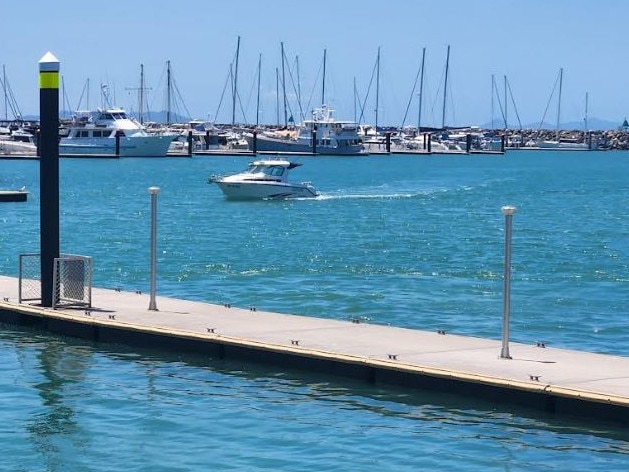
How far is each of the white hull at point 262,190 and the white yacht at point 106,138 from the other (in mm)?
59357

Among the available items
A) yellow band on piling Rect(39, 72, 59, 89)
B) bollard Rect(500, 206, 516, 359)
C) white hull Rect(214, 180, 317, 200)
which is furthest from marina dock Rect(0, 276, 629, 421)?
white hull Rect(214, 180, 317, 200)

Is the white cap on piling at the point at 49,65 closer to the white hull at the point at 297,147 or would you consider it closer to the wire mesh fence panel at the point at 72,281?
the wire mesh fence panel at the point at 72,281

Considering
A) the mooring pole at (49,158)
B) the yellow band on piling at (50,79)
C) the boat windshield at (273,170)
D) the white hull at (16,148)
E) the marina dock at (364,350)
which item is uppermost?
the yellow band on piling at (50,79)

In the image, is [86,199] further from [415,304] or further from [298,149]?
[298,149]

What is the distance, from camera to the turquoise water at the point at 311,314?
15.7 m

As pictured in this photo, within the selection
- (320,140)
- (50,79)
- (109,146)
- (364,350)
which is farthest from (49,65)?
(320,140)

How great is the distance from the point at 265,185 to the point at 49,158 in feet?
149

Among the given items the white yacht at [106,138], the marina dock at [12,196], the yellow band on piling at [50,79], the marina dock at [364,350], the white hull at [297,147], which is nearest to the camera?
the marina dock at [364,350]

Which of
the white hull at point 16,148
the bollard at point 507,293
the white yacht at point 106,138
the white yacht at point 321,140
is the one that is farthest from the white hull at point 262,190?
the white yacht at point 321,140

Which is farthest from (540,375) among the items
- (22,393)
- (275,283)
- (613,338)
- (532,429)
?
(275,283)

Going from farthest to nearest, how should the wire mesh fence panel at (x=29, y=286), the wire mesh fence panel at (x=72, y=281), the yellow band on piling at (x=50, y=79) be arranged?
the wire mesh fence panel at (x=29, y=286) < the wire mesh fence panel at (x=72, y=281) < the yellow band on piling at (x=50, y=79)

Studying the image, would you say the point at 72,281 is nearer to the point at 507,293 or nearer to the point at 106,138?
the point at 507,293

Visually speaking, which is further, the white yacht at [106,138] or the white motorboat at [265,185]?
the white yacht at [106,138]

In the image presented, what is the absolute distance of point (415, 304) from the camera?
2922cm
